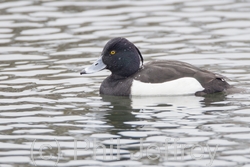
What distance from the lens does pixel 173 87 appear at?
1234 centimetres

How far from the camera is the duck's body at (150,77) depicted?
40.5ft

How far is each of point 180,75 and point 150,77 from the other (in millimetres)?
492

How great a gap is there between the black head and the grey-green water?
1.96 ft

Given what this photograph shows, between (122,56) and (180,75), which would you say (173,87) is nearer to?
(180,75)

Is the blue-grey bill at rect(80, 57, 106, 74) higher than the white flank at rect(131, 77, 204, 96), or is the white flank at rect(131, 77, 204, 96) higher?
the blue-grey bill at rect(80, 57, 106, 74)

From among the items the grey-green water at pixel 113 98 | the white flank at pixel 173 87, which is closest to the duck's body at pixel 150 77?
the white flank at pixel 173 87

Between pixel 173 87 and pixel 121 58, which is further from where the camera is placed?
pixel 121 58

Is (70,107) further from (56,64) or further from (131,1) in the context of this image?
(131,1)

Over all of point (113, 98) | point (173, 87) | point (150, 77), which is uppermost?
point (150, 77)

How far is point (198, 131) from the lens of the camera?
9969 mm

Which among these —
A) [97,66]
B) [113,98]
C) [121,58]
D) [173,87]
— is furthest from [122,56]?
[173,87]

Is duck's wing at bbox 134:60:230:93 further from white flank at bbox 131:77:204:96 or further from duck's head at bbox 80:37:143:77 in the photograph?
duck's head at bbox 80:37:143:77

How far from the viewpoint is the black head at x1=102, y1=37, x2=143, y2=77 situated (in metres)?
12.7

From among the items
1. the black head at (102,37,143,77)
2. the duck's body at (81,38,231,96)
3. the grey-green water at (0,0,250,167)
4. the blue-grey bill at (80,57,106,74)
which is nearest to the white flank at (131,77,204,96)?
the duck's body at (81,38,231,96)
